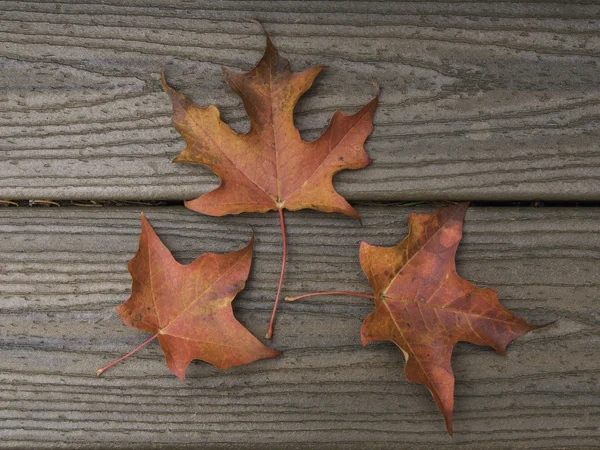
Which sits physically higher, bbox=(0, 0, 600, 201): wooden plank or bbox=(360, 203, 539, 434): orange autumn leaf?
bbox=(0, 0, 600, 201): wooden plank

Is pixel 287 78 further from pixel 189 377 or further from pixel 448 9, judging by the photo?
pixel 189 377

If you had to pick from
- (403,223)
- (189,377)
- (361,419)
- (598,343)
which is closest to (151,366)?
(189,377)

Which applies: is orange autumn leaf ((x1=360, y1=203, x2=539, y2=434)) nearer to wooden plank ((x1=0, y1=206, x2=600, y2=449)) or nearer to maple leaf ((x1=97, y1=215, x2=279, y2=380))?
wooden plank ((x1=0, y1=206, x2=600, y2=449))

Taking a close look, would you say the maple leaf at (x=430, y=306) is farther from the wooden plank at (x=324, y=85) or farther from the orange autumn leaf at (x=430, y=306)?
the wooden plank at (x=324, y=85)

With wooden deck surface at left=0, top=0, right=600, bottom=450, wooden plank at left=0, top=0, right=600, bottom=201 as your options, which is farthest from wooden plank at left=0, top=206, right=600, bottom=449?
wooden plank at left=0, top=0, right=600, bottom=201

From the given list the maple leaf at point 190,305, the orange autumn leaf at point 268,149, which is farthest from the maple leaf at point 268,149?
the maple leaf at point 190,305
